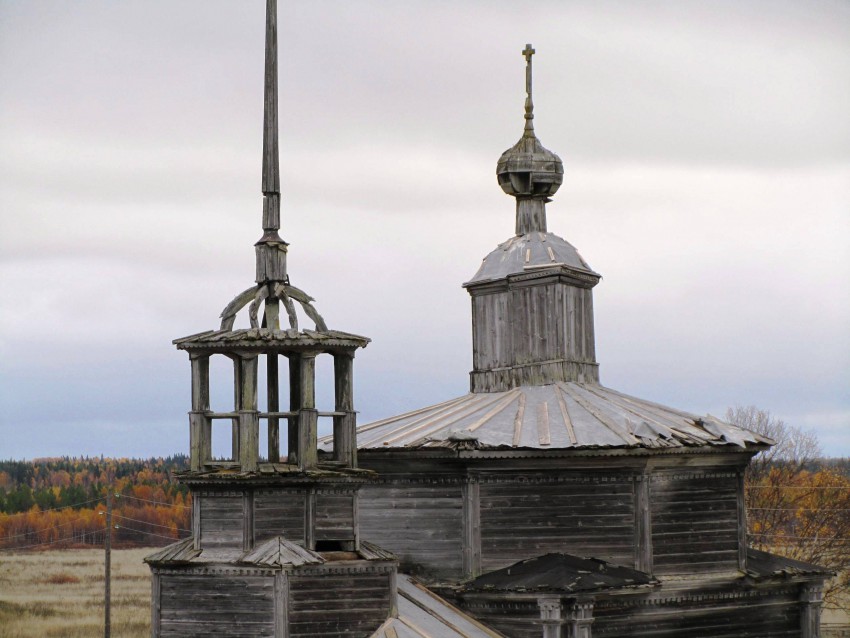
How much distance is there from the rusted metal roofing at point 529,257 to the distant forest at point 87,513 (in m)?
32.9

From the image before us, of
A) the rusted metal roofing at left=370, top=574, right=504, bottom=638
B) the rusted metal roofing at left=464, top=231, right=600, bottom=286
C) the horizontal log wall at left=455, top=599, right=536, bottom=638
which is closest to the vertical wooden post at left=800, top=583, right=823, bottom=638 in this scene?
the horizontal log wall at left=455, top=599, right=536, bottom=638

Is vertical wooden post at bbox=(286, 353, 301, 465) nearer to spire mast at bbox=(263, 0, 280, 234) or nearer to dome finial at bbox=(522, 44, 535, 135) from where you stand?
spire mast at bbox=(263, 0, 280, 234)

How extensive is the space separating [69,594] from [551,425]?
127ft

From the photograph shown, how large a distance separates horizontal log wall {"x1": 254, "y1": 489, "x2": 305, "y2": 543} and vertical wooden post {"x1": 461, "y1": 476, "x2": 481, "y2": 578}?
18.2ft

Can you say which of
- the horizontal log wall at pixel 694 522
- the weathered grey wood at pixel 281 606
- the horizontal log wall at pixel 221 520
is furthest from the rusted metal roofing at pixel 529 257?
the weathered grey wood at pixel 281 606

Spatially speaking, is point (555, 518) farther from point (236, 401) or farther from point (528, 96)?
point (528, 96)

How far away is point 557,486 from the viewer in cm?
3158

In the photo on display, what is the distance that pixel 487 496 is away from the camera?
104ft

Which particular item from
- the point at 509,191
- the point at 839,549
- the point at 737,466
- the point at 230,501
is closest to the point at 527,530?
the point at 737,466

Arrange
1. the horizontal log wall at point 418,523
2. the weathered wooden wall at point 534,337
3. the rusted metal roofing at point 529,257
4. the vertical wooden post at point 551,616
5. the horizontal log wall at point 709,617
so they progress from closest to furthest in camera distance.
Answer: the vertical wooden post at point 551,616, the horizontal log wall at point 709,617, the horizontal log wall at point 418,523, the weathered wooden wall at point 534,337, the rusted metal roofing at point 529,257

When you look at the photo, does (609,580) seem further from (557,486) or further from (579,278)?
(579,278)

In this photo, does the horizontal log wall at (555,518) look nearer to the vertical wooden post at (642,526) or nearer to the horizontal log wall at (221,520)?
the vertical wooden post at (642,526)

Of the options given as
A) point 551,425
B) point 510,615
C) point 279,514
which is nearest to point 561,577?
point 510,615

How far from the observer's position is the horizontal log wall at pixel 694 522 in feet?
104
